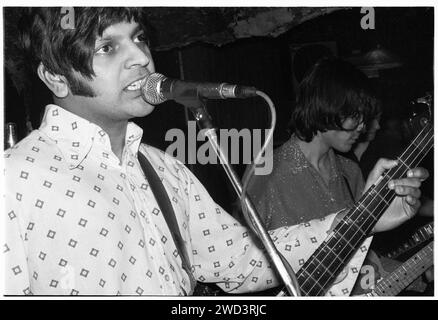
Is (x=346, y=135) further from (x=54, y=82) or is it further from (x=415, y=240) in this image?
(x=54, y=82)

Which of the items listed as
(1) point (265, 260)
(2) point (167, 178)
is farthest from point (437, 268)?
(2) point (167, 178)

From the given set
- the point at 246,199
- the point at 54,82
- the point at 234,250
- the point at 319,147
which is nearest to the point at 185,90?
the point at 246,199

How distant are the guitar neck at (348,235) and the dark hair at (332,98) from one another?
15.2 inches

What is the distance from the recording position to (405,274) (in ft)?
5.45

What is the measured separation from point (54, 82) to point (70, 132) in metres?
0.12

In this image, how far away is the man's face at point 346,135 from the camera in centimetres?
172

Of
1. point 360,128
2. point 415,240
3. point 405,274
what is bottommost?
point 405,274

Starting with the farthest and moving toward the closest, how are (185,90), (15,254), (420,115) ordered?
1. (420,115)
2. (15,254)
3. (185,90)

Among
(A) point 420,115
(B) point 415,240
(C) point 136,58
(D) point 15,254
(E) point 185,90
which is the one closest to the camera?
(E) point 185,90

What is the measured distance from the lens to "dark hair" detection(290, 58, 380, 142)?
1696 millimetres

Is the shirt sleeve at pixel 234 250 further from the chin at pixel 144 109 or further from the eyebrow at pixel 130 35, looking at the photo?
the eyebrow at pixel 130 35

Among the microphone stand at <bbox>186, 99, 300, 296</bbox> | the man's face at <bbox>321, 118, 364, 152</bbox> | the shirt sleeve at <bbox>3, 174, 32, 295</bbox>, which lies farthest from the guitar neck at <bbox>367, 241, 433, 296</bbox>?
the shirt sleeve at <bbox>3, 174, 32, 295</bbox>

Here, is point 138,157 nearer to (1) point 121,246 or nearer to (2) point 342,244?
(1) point 121,246

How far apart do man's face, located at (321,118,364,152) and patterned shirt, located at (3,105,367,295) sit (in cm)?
41
